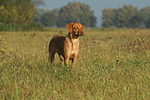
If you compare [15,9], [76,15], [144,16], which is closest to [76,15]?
[76,15]

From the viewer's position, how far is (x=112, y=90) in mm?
3982

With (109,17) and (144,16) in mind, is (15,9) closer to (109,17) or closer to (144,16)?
(144,16)

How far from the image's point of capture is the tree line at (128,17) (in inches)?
3421

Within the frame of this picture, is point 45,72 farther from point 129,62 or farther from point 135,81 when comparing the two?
point 129,62

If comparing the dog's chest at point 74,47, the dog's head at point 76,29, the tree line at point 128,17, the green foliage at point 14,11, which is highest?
the tree line at point 128,17

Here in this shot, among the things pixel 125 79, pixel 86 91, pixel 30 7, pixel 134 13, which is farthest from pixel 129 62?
pixel 134 13

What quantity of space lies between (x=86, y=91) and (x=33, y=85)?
1.22 m

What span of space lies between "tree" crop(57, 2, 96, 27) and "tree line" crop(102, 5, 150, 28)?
25.8 feet

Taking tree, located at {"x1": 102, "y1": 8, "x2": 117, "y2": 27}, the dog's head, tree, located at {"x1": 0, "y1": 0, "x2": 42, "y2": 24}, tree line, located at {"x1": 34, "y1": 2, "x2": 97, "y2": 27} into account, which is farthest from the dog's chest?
tree, located at {"x1": 102, "y1": 8, "x2": 117, "y2": 27}

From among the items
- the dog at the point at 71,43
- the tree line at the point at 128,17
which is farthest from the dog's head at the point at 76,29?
the tree line at the point at 128,17

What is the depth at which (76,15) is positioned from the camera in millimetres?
96625

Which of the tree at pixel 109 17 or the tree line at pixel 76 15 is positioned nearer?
the tree line at pixel 76 15

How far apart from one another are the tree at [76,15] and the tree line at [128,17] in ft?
25.8

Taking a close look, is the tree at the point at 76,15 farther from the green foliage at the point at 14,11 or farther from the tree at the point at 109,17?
the green foliage at the point at 14,11
